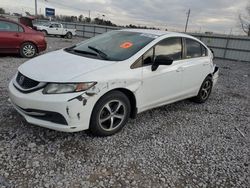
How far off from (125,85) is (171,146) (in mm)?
1076

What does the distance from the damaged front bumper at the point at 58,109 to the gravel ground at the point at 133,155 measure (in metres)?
0.34

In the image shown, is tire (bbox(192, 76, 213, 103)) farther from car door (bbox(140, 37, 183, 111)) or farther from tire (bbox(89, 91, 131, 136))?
tire (bbox(89, 91, 131, 136))

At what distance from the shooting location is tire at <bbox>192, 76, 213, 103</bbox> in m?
4.67

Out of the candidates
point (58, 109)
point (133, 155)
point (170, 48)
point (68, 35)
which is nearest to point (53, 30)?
point (68, 35)

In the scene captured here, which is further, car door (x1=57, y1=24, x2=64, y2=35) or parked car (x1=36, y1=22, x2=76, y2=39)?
car door (x1=57, y1=24, x2=64, y2=35)

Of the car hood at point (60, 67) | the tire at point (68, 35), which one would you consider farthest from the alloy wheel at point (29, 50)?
the tire at point (68, 35)

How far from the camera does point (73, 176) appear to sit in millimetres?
2279

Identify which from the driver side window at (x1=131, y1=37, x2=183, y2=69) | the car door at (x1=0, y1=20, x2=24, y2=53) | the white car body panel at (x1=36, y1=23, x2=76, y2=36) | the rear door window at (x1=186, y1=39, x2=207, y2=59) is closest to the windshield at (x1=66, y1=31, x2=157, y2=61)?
the driver side window at (x1=131, y1=37, x2=183, y2=69)

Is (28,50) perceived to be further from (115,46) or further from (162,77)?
(162,77)

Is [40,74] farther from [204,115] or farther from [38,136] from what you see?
[204,115]

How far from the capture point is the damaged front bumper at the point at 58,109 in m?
2.48

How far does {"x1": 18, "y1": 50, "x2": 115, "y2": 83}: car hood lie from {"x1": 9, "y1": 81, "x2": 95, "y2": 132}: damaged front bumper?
0.22m

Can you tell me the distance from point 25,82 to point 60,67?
47 centimetres

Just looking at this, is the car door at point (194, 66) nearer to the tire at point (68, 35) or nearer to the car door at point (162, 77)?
the car door at point (162, 77)
